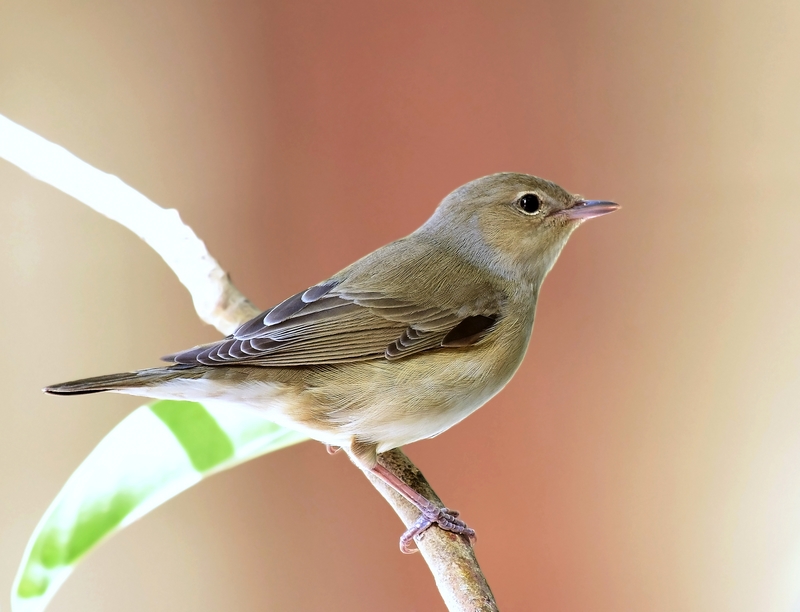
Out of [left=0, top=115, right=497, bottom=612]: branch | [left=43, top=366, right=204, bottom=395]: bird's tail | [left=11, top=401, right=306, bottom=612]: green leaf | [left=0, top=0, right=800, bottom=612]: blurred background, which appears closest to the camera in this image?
[left=43, top=366, right=204, bottom=395]: bird's tail

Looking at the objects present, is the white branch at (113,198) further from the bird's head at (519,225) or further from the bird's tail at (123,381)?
the bird's head at (519,225)

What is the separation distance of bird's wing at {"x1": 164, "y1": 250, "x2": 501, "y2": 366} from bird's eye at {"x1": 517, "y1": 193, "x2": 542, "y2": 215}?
7.8 inches

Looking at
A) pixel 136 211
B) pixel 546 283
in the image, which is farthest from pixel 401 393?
pixel 546 283

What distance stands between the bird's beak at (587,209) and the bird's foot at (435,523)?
0.63 m

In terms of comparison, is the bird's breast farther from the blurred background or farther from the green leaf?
the blurred background

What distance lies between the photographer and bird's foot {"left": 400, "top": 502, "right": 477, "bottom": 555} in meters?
1.27

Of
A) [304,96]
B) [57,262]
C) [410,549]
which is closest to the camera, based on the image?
[410,549]

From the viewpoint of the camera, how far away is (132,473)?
1.31 metres

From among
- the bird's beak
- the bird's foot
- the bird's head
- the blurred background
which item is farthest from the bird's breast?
the blurred background

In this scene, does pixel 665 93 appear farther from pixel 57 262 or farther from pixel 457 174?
pixel 57 262

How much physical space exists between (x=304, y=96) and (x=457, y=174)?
23.3 inches

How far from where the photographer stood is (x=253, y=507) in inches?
101

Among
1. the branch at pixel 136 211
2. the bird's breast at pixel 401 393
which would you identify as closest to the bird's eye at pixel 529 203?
the bird's breast at pixel 401 393

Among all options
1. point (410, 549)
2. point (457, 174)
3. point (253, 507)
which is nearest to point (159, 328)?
point (253, 507)
